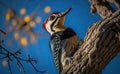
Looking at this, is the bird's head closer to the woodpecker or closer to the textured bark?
the woodpecker

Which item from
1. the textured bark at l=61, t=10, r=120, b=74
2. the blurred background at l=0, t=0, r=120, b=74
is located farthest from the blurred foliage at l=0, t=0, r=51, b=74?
the textured bark at l=61, t=10, r=120, b=74

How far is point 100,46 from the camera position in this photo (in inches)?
38.6

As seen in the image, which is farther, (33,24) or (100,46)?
(33,24)

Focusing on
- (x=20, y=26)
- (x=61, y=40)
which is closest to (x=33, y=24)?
(x=20, y=26)

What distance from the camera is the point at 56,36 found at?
1.41 meters

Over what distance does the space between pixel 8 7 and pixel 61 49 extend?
86 cm

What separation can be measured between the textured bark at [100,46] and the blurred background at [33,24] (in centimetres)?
74

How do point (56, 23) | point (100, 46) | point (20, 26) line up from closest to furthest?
point (100, 46) → point (56, 23) → point (20, 26)

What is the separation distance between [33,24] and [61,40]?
2.01ft

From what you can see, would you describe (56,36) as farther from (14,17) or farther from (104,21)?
(14,17)

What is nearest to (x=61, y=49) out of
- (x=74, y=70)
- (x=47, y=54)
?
(x=74, y=70)

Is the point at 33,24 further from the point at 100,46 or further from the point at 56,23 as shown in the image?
the point at 100,46

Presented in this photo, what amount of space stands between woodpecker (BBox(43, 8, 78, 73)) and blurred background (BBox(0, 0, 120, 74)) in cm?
25

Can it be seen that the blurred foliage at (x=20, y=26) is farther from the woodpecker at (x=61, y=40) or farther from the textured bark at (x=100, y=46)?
the textured bark at (x=100, y=46)
